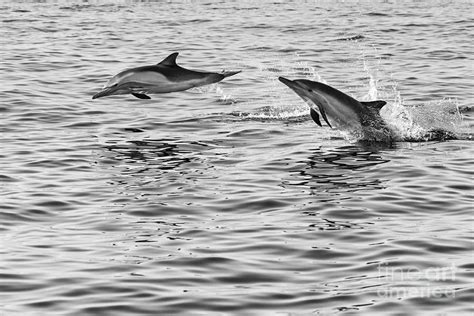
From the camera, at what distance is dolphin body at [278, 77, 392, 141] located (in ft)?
56.3

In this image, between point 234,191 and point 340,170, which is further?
point 340,170

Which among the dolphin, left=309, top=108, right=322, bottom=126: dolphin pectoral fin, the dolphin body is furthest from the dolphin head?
the dolphin

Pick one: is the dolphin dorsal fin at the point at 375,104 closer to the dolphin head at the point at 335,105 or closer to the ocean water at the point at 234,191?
the dolphin head at the point at 335,105

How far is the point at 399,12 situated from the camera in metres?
36.9

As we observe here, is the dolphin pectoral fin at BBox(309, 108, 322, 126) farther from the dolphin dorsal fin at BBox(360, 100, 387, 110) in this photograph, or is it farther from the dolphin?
the dolphin

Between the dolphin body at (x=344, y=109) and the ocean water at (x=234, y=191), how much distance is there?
273 mm

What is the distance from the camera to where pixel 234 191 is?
14.1m

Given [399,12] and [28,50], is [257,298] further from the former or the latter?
[399,12]

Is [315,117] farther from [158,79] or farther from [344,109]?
[158,79]

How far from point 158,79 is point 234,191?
384cm

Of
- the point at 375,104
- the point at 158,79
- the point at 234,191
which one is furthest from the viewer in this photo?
the point at 158,79

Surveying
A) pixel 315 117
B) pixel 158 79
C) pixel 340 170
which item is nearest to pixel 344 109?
pixel 315 117

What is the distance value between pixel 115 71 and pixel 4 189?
11.4 meters

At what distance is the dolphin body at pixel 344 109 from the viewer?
17172 millimetres
